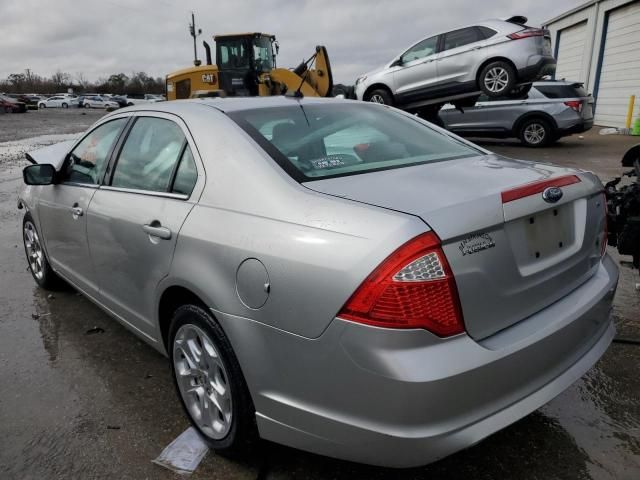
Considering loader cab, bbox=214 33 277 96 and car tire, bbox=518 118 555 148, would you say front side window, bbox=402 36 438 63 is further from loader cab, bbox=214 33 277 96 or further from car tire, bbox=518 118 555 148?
loader cab, bbox=214 33 277 96

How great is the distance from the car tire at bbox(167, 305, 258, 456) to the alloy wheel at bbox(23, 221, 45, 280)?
7.78 feet

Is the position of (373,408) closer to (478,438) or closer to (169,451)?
(478,438)

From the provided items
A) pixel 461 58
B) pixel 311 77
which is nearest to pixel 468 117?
pixel 461 58

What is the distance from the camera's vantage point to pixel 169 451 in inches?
93.1

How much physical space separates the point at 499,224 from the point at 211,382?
135 centimetres

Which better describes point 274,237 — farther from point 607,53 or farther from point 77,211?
point 607,53

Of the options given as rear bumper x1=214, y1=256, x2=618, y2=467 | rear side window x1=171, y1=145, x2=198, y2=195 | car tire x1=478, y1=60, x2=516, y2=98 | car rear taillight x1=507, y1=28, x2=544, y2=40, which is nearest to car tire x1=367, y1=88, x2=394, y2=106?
car tire x1=478, y1=60, x2=516, y2=98

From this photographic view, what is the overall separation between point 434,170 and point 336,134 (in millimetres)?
647

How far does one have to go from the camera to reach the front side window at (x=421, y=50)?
10555 millimetres

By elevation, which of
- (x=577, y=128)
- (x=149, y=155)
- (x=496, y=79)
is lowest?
(x=577, y=128)

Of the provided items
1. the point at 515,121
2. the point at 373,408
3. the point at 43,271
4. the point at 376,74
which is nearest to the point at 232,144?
the point at 373,408

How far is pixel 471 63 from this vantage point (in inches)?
395

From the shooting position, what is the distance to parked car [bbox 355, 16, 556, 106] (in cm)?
959

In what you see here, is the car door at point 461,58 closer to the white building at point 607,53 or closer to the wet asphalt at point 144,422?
the wet asphalt at point 144,422
